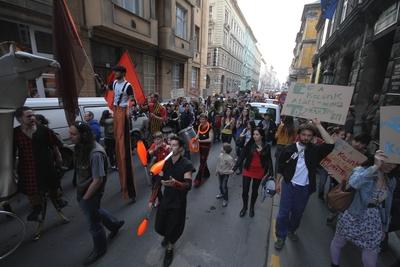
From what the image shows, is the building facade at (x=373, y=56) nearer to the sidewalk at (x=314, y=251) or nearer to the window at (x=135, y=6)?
the sidewalk at (x=314, y=251)

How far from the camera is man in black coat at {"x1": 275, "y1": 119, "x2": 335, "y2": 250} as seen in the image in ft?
10.5

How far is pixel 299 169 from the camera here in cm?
330

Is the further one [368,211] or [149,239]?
[149,239]

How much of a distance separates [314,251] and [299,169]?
149 cm

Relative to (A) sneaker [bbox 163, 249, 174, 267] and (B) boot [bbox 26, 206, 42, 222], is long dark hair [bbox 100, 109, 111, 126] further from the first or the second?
(A) sneaker [bbox 163, 249, 174, 267]

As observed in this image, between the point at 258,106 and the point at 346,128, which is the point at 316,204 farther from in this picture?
the point at 258,106

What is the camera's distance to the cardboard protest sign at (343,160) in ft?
10.9

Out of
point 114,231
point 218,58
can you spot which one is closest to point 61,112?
point 114,231

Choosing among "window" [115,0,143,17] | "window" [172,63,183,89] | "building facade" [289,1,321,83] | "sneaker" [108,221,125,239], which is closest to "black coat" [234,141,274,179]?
"sneaker" [108,221,125,239]

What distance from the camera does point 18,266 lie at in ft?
10.2

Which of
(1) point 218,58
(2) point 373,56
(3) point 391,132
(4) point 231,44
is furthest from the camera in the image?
(4) point 231,44

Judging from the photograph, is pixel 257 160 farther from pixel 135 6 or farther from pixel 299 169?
pixel 135 6

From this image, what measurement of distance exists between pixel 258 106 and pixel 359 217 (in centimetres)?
766

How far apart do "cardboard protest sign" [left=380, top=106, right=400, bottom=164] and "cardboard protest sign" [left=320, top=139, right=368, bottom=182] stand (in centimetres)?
108
